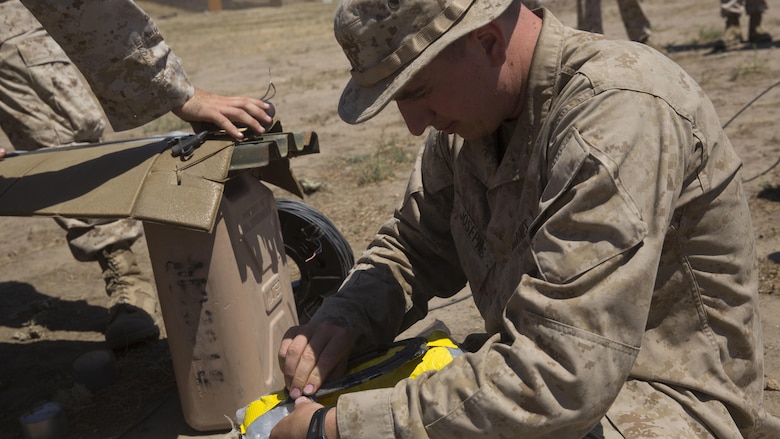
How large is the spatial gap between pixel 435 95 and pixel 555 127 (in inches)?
11.3

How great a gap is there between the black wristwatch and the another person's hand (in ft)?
4.91

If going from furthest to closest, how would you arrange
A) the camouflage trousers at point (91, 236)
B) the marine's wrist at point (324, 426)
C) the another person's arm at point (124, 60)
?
the camouflage trousers at point (91, 236) < the another person's arm at point (124, 60) < the marine's wrist at point (324, 426)

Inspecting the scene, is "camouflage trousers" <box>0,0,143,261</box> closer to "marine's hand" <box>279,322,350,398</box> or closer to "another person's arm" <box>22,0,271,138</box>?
"another person's arm" <box>22,0,271,138</box>

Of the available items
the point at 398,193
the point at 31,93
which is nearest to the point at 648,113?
the point at 31,93

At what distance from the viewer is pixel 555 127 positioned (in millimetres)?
1906

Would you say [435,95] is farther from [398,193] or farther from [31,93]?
[398,193]

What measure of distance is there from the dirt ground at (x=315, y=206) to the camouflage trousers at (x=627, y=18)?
0.54 meters

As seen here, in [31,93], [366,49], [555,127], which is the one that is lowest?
[31,93]

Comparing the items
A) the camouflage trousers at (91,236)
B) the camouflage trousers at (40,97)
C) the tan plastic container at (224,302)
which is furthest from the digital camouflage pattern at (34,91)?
the tan plastic container at (224,302)

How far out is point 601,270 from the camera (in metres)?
1.70

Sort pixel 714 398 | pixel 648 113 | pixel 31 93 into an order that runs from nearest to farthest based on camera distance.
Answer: pixel 648 113 < pixel 714 398 < pixel 31 93

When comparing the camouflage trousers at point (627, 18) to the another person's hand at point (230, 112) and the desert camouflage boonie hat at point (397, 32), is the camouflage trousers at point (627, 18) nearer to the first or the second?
the another person's hand at point (230, 112)

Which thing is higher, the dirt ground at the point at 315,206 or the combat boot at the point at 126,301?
the combat boot at the point at 126,301

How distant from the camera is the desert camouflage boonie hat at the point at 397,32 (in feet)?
6.28
